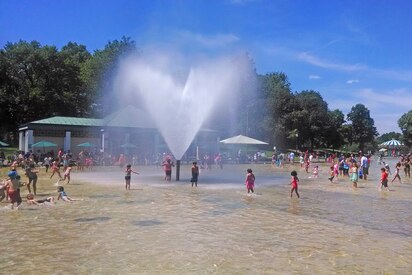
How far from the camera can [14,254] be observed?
9.34 metres

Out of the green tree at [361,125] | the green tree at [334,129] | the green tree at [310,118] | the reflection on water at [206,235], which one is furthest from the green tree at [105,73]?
the green tree at [361,125]

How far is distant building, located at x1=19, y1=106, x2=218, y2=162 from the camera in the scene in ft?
159

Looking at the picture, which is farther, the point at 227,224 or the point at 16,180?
the point at 16,180

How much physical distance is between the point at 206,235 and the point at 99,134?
4247 centimetres

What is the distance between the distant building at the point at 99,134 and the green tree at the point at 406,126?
259ft

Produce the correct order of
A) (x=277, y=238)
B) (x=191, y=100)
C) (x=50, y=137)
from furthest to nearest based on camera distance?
(x=50, y=137), (x=191, y=100), (x=277, y=238)

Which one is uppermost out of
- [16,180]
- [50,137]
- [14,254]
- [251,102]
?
[251,102]

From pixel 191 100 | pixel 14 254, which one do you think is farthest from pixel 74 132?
pixel 14 254

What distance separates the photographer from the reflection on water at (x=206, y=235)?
8.77 metres

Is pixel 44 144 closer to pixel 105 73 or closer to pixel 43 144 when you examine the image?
pixel 43 144

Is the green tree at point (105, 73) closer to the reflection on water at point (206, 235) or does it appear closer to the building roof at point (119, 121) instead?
the building roof at point (119, 121)

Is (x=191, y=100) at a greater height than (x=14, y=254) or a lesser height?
greater

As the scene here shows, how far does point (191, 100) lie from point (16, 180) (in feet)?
55.1

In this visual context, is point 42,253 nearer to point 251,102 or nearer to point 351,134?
point 251,102
